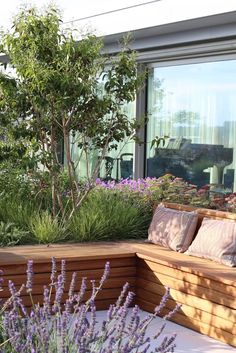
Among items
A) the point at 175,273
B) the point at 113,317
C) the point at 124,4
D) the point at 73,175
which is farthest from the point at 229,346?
A: the point at 124,4

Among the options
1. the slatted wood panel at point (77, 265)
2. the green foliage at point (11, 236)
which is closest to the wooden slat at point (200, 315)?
the slatted wood panel at point (77, 265)

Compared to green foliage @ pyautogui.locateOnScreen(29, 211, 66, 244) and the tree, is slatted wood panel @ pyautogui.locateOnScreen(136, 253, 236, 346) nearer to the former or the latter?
green foliage @ pyautogui.locateOnScreen(29, 211, 66, 244)

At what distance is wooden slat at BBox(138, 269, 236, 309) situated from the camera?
496cm

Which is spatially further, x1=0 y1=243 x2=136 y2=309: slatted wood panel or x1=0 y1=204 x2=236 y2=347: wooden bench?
x1=0 y1=243 x2=136 y2=309: slatted wood panel

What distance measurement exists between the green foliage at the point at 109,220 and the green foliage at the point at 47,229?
0.14 m

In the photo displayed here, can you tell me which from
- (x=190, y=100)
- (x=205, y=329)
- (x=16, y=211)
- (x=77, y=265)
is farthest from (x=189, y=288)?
(x=190, y=100)

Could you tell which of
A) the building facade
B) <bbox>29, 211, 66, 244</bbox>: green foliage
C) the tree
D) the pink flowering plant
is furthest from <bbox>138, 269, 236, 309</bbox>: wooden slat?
the building facade

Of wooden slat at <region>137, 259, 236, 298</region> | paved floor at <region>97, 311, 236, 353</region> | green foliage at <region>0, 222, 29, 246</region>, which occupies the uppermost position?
green foliage at <region>0, 222, 29, 246</region>

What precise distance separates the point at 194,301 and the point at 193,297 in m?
0.03

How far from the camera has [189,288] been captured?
17.5 ft

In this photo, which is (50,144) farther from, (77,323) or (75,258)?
(77,323)

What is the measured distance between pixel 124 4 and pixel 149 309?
4.73 m

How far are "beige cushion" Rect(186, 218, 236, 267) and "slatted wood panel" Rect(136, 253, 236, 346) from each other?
272 mm

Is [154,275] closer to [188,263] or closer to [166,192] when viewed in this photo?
[188,263]
